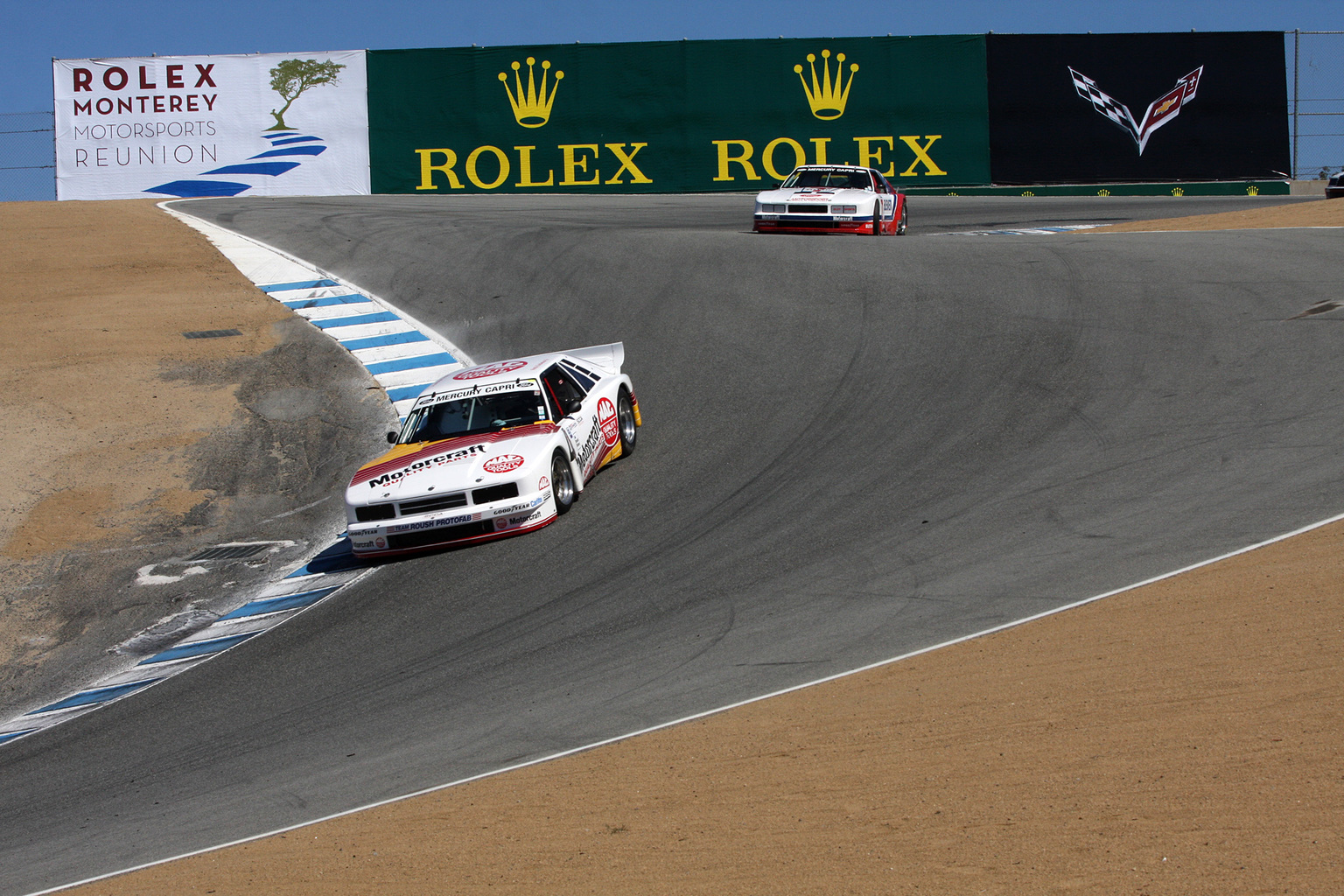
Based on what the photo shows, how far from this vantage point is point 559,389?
11.0m

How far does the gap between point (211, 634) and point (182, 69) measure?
23.5 meters

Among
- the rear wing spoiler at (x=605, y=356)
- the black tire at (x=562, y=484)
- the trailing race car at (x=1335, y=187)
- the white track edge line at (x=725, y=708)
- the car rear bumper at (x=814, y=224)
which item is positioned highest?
the trailing race car at (x=1335, y=187)

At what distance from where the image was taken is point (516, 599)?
27.6 ft

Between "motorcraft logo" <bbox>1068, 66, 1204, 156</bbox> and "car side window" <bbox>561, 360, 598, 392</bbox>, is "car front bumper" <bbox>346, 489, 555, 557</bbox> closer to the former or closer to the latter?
"car side window" <bbox>561, 360, 598, 392</bbox>

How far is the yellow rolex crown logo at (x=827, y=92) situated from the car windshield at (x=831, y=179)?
9559mm

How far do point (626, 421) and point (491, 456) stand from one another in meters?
2.23

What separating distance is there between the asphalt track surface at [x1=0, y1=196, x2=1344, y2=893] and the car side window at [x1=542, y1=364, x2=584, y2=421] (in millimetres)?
795

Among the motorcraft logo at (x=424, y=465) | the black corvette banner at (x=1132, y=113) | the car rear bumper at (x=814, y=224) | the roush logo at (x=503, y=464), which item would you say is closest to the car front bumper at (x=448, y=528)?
the roush logo at (x=503, y=464)

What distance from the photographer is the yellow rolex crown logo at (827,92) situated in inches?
1143

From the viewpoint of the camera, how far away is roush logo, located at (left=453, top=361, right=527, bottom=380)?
11.3 metres

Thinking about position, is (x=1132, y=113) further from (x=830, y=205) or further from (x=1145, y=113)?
(x=830, y=205)

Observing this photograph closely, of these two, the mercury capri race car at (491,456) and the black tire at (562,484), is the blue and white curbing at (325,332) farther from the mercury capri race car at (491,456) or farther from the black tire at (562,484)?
the black tire at (562,484)

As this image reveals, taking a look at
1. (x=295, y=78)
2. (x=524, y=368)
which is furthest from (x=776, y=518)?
(x=295, y=78)

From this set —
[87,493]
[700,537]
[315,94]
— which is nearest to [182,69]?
[315,94]
